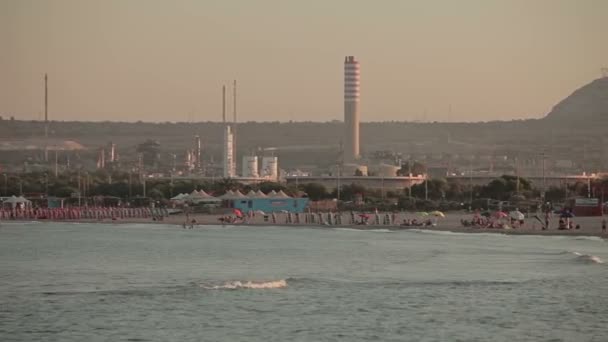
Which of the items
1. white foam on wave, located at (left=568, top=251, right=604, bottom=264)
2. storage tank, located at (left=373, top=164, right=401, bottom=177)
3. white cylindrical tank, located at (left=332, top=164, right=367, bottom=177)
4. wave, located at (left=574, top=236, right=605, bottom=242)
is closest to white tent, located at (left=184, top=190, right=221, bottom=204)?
storage tank, located at (left=373, top=164, right=401, bottom=177)

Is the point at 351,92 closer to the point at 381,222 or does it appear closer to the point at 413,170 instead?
the point at 413,170

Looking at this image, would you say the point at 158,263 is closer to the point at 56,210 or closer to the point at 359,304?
the point at 359,304

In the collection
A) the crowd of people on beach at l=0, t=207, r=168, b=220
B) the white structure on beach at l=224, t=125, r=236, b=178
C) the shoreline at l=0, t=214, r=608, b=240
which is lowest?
the shoreline at l=0, t=214, r=608, b=240

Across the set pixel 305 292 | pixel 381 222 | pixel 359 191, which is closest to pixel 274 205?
pixel 381 222

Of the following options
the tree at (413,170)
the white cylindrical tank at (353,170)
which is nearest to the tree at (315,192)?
the white cylindrical tank at (353,170)

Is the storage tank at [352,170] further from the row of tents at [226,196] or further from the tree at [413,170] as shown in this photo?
the row of tents at [226,196]

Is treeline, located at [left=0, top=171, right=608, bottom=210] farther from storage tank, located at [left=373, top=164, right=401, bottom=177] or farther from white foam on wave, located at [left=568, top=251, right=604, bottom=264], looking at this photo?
white foam on wave, located at [left=568, top=251, right=604, bottom=264]
